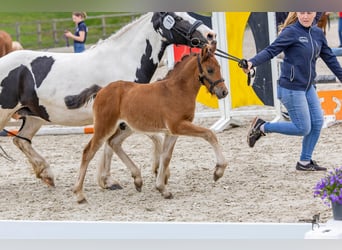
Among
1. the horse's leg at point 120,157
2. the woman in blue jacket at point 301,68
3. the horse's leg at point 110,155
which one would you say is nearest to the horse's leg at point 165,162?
the horse's leg at point 120,157

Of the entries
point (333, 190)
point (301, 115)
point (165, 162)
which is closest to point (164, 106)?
point (165, 162)

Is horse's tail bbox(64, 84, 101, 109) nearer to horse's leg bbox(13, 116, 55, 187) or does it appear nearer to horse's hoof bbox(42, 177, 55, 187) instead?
horse's leg bbox(13, 116, 55, 187)

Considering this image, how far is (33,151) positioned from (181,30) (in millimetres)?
1619

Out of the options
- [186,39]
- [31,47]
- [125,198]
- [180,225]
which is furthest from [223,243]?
[31,47]

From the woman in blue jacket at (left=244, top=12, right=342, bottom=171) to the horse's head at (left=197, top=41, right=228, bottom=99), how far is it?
56 centimetres

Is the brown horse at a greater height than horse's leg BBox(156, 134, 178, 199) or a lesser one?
greater

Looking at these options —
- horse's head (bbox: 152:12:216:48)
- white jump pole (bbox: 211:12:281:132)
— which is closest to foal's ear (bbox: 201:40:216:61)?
horse's head (bbox: 152:12:216:48)

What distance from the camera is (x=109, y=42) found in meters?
6.55

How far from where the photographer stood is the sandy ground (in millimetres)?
5406

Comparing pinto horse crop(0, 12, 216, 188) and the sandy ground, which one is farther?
pinto horse crop(0, 12, 216, 188)

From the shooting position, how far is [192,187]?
641 cm

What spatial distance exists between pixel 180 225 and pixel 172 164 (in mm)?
5188

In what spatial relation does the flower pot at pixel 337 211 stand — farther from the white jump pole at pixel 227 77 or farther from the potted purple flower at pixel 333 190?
the white jump pole at pixel 227 77

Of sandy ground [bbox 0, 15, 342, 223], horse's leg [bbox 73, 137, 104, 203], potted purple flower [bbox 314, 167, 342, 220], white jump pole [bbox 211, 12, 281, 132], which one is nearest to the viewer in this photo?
potted purple flower [bbox 314, 167, 342, 220]
